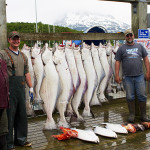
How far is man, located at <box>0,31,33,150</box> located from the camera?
11.1ft

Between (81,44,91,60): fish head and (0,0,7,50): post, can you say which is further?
(81,44,91,60): fish head

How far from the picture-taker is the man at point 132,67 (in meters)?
A: 4.65

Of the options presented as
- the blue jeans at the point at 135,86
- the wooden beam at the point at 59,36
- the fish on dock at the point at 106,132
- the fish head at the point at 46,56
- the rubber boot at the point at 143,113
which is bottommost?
the fish on dock at the point at 106,132

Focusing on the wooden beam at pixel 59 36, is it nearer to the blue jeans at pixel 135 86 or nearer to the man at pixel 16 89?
the man at pixel 16 89

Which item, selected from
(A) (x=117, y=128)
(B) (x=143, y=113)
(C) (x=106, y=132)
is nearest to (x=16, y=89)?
(C) (x=106, y=132)

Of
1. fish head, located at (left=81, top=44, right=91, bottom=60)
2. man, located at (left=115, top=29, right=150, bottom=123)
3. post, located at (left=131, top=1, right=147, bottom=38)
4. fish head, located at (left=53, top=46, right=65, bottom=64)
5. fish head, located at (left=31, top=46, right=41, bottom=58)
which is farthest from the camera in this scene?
post, located at (left=131, top=1, right=147, bottom=38)

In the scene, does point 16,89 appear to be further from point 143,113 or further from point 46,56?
point 143,113

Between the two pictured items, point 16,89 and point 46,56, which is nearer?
point 16,89

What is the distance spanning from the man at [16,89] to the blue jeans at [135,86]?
222cm

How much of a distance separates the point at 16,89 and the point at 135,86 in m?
2.56

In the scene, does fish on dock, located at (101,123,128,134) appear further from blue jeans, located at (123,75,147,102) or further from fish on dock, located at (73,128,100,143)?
blue jeans, located at (123,75,147,102)

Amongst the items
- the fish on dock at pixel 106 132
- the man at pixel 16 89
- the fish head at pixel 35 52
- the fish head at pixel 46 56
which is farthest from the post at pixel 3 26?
the fish on dock at pixel 106 132

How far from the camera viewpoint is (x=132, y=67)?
4.64 metres

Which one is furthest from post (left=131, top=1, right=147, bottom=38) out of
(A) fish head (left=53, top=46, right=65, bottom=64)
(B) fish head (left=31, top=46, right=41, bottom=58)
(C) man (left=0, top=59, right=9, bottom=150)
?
(C) man (left=0, top=59, right=9, bottom=150)
